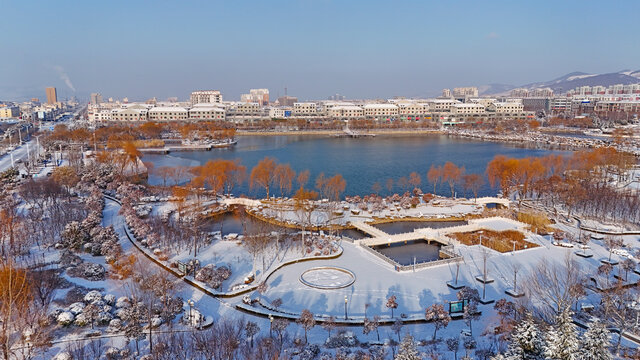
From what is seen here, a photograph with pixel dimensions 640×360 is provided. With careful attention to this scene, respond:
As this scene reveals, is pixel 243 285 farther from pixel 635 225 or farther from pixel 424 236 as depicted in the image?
pixel 635 225

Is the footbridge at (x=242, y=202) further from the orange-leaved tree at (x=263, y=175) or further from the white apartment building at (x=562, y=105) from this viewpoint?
the white apartment building at (x=562, y=105)

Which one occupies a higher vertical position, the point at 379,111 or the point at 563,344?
the point at 379,111

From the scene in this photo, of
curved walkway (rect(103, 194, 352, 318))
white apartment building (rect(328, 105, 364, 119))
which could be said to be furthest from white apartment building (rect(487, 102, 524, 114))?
curved walkway (rect(103, 194, 352, 318))

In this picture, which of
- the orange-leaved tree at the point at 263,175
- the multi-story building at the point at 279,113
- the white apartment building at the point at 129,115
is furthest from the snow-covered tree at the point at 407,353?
the multi-story building at the point at 279,113

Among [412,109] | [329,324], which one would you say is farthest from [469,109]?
[329,324]

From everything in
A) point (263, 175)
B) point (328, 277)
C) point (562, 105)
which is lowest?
point (328, 277)

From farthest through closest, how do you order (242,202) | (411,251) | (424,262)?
(242,202)
(411,251)
(424,262)

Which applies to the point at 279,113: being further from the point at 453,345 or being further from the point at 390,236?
the point at 453,345

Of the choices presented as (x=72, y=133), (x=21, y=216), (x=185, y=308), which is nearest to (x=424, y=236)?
(x=185, y=308)
